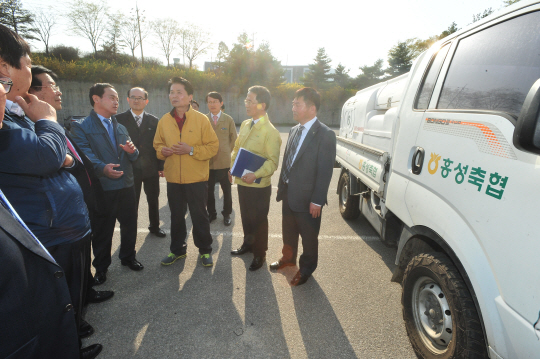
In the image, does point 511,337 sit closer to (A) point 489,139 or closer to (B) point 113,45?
(A) point 489,139

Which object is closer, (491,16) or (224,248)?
(491,16)

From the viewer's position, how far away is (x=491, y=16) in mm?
1724

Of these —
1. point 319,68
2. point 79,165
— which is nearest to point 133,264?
point 79,165

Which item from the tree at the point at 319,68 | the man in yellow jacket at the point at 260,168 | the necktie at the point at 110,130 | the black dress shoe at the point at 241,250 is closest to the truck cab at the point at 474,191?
the man in yellow jacket at the point at 260,168

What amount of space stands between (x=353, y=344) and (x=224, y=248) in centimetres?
209

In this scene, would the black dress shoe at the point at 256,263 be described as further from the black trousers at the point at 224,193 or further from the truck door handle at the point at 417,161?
the truck door handle at the point at 417,161

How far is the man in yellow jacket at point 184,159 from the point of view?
3121 millimetres

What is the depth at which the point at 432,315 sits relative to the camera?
74.7 inches

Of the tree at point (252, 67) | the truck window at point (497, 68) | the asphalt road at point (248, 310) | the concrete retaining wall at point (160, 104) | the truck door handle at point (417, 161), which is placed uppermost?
the tree at point (252, 67)

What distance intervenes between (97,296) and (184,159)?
1591 mm

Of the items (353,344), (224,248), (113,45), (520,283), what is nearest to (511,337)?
(520,283)

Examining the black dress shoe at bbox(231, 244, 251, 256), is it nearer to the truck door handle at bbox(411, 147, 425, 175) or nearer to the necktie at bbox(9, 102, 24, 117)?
the truck door handle at bbox(411, 147, 425, 175)

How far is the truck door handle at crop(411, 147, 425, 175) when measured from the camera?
2012 mm

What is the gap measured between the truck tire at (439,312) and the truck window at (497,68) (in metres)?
0.97
